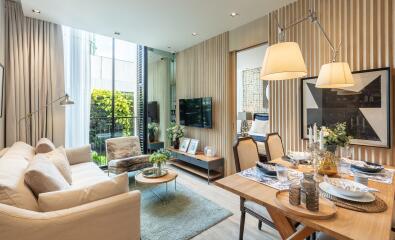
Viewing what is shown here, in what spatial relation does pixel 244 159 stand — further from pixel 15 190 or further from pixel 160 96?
pixel 160 96

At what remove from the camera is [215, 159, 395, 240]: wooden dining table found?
3.20ft

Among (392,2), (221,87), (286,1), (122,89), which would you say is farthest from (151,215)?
(392,2)

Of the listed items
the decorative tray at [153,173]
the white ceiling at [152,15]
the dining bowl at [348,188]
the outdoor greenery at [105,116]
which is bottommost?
the decorative tray at [153,173]

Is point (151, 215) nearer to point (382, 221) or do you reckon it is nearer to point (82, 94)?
point (382, 221)

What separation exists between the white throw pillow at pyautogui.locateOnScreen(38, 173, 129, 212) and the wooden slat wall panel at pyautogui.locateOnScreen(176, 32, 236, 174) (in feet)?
8.68

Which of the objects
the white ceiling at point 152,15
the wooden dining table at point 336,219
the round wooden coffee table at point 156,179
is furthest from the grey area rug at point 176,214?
the white ceiling at point 152,15

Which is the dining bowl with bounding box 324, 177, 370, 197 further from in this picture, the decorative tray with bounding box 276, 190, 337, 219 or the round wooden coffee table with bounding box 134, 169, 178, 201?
the round wooden coffee table with bounding box 134, 169, 178, 201

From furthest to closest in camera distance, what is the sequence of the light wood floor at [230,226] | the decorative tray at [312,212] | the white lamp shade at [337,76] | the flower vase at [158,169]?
the flower vase at [158,169] < the light wood floor at [230,226] < the white lamp shade at [337,76] < the decorative tray at [312,212]

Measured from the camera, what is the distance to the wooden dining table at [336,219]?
975mm

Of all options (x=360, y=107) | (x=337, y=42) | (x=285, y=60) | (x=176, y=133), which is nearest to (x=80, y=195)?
(x=285, y=60)

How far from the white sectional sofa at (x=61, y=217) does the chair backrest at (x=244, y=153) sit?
1109mm

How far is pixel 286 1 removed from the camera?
2.87m

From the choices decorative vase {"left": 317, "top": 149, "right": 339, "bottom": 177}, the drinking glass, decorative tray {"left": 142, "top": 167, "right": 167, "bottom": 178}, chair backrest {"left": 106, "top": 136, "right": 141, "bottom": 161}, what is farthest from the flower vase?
decorative vase {"left": 317, "top": 149, "right": 339, "bottom": 177}

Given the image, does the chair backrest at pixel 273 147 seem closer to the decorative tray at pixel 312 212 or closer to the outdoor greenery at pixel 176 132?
the decorative tray at pixel 312 212
